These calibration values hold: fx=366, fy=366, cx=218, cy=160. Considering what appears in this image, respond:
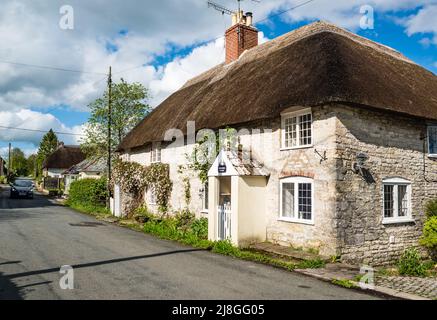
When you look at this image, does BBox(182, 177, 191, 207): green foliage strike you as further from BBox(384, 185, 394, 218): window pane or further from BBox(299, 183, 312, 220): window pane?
BBox(384, 185, 394, 218): window pane

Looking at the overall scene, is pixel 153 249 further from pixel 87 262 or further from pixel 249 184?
pixel 249 184

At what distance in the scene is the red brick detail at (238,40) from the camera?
19.2 m

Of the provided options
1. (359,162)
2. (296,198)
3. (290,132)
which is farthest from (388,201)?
(290,132)

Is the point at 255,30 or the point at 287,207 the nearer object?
the point at 287,207

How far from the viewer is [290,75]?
11.7 metres

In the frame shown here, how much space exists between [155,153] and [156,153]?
16 cm

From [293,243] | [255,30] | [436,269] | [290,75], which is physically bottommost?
[436,269]

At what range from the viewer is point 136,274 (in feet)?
25.5

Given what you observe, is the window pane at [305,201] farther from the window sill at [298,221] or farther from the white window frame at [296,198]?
the window sill at [298,221]

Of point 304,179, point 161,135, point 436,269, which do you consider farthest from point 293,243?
point 161,135

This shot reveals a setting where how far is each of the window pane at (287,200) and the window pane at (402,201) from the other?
11.4 feet

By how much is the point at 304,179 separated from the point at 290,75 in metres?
3.46

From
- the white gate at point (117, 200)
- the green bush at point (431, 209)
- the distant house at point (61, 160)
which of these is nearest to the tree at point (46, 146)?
the distant house at point (61, 160)

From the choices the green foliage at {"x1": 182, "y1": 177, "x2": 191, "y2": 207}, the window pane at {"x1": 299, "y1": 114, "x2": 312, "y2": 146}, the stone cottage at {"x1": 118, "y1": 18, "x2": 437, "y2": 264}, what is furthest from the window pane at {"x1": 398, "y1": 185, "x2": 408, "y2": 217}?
the green foliage at {"x1": 182, "y1": 177, "x2": 191, "y2": 207}
